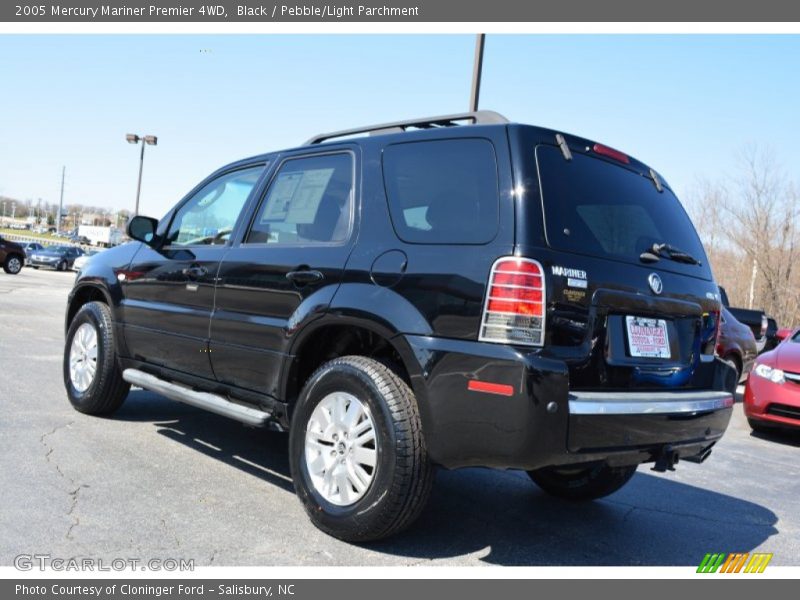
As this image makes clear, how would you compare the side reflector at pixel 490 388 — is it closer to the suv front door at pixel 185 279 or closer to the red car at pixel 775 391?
the suv front door at pixel 185 279

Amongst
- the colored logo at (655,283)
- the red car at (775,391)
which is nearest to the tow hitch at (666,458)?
the colored logo at (655,283)

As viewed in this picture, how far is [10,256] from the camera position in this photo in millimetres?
28297

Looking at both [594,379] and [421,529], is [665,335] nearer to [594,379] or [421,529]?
[594,379]

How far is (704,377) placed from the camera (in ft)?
12.8

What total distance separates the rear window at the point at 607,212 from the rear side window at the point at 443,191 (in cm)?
25

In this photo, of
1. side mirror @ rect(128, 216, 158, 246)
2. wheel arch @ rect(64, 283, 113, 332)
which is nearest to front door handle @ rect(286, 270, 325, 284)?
side mirror @ rect(128, 216, 158, 246)

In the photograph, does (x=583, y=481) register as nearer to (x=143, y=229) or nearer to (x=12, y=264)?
(x=143, y=229)

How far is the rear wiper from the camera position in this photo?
11.9 feet

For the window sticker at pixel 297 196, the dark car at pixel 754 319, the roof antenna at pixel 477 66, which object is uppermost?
the roof antenna at pixel 477 66

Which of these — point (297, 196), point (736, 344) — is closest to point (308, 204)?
point (297, 196)

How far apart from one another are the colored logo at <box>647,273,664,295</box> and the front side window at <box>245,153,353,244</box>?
1538 mm

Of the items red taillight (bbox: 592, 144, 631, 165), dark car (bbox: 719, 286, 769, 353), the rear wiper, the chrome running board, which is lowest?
the chrome running board

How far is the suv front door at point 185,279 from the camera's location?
466 cm

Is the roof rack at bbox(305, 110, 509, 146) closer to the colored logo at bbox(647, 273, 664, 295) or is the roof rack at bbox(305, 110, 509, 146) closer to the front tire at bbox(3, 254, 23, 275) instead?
the colored logo at bbox(647, 273, 664, 295)
